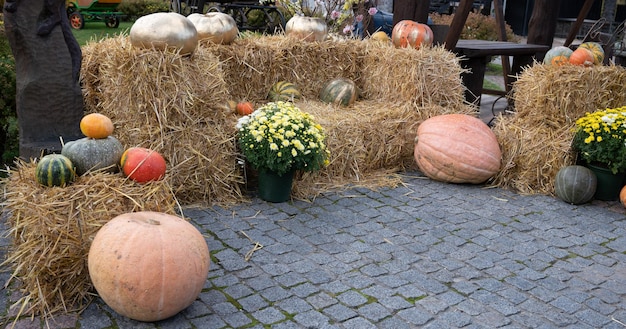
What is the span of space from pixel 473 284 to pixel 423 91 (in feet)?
9.70

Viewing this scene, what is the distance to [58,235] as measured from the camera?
3.34 meters

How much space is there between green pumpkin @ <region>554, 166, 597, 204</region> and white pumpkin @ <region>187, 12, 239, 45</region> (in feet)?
10.7

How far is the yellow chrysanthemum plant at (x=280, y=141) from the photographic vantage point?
4.76 metres

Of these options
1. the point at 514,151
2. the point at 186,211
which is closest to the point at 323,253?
the point at 186,211

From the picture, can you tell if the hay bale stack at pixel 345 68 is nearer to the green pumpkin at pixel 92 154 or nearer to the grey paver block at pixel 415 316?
the green pumpkin at pixel 92 154

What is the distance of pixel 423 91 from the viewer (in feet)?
20.8

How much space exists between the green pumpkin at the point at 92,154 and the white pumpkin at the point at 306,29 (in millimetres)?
3066

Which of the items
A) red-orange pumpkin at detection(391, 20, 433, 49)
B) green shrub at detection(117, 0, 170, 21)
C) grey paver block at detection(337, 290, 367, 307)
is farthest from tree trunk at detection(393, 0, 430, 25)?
green shrub at detection(117, 0, 170, 21)

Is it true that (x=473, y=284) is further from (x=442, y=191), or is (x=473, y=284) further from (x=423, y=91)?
(x=423, y=91)

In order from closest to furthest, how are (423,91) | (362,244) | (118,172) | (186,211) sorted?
(118,172), (362,244), (186,211), (423,91)

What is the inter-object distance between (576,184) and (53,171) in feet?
13.3

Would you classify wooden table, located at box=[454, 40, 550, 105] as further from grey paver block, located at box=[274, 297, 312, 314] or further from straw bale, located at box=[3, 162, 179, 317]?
straw bale, located at box=[3, 162, 179, 317]

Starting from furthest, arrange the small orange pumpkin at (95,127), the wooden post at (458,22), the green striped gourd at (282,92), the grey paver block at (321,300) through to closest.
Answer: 1. the wooden post at (458,22)
2. the green striped gourd at (282,92)
3. the small orange pumpkin at (95,127)
4. the grey paver block at (321,300)

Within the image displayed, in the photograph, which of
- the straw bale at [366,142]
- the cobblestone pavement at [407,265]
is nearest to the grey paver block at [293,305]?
the cobblestone pavement at [407,265]
